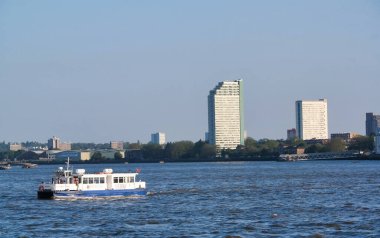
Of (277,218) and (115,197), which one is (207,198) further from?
(277,218)

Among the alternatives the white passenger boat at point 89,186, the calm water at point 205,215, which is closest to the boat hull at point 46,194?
the white passenger boat at point 89,186

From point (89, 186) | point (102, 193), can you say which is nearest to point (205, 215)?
point (102, 193)

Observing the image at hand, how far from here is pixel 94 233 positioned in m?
57.1

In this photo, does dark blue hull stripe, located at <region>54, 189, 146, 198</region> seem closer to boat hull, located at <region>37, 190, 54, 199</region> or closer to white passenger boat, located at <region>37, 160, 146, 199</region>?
white passenger boat, located at <region>37, 160, 146, 199</region>

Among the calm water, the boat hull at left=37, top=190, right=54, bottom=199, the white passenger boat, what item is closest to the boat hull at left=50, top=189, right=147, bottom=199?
the white passenger boat

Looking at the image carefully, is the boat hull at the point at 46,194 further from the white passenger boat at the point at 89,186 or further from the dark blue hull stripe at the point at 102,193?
the dark blue hull stripe at the point at 102,193

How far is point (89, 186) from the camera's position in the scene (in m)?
89.0

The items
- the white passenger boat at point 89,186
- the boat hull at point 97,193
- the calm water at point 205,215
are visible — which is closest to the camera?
the calm water at point 205,215

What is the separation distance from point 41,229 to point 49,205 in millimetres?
21062

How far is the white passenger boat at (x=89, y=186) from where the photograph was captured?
3469 inches

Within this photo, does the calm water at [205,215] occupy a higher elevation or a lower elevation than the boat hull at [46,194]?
lower

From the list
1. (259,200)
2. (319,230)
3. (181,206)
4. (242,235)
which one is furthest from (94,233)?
(259,200)

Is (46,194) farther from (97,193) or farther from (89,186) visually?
(97,193)

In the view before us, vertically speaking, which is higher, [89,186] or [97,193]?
[89,186]
